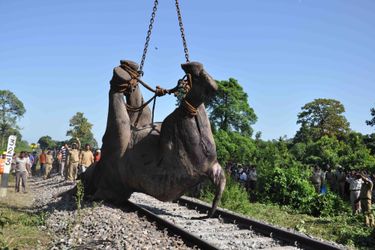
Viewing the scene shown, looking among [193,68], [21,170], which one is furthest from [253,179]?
[193,68]

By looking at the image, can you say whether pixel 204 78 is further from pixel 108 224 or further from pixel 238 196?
pixel 238 196

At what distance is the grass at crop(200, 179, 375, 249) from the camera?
8016mm

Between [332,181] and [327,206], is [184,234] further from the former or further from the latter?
[332,181]

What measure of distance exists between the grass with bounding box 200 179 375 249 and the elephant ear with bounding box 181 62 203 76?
4060mm

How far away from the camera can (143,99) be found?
8.68 m

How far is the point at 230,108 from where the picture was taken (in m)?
47.9

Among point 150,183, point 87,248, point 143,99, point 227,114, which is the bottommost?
point 87,248

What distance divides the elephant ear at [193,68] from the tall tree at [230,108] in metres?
40.5

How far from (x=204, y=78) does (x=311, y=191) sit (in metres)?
8.86

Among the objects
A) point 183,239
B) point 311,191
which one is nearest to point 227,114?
point 311,191

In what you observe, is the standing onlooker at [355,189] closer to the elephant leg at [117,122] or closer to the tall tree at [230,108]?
the elephant leg at [117,122]

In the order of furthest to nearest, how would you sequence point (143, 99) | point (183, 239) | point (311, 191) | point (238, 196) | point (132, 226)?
point (311, 191), point (238, 196), point (143, 99), point (132, 226), point (183, 239)

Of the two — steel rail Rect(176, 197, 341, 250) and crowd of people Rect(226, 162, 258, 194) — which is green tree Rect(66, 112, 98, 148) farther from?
steel rail Rect(176, 197, 341, 250)

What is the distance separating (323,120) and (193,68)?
65.5 meters
